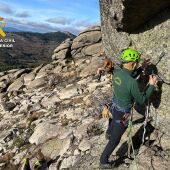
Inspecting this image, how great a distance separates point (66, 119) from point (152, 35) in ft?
37.4

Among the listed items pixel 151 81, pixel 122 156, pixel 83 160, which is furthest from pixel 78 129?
pixel 151 81

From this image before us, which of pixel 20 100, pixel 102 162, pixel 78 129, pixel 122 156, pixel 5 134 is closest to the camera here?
pixel 102 162

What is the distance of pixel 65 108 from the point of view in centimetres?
2538

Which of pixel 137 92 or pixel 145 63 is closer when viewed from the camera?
pixel 137 92

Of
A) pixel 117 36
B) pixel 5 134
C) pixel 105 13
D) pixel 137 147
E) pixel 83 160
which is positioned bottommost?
pixel 5 134

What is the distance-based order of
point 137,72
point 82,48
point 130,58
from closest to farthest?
point 130,58, point 137,72, point 82,48

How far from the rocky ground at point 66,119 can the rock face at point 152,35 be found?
131cm

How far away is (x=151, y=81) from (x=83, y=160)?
241 inches

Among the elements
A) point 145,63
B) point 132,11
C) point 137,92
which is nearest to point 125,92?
point 137,92

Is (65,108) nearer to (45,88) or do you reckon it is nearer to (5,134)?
(5,134)

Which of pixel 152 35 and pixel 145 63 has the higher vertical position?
pixel 152 35

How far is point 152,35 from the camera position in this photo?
1323 cm

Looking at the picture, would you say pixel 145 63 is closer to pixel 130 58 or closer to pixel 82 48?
pixel 130 58

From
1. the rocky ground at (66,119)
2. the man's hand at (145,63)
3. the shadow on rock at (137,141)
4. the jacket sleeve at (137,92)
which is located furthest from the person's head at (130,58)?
the shadow on rock at (137,141)
